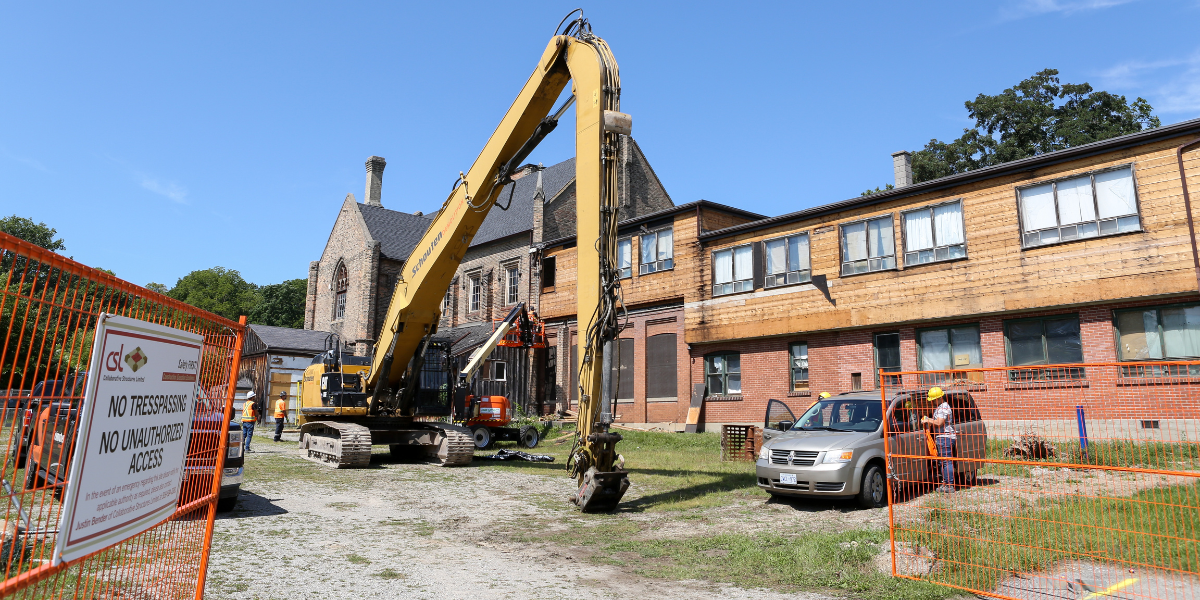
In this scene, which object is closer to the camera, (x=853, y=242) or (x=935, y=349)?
(x=935, y=349)

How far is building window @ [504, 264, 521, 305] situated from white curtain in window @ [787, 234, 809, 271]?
54.3 feet

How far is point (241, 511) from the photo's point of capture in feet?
32.5

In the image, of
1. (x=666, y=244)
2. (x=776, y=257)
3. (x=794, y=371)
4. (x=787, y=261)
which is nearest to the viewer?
(x=794, y=371)

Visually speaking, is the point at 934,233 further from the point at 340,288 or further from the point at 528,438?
the point at 340,288

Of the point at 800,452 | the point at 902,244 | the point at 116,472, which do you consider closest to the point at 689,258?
the point at 902,244

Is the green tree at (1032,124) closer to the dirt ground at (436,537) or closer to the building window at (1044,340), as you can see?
the building window at (1044,340)

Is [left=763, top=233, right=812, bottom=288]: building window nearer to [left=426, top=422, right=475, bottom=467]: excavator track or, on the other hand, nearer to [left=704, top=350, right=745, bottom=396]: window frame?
[left=704, top=350, right=745, bottom=396]: window frame

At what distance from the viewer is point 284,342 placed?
116 ft

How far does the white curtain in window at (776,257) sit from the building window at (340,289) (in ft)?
97.3

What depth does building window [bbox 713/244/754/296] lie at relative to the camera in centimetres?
2483

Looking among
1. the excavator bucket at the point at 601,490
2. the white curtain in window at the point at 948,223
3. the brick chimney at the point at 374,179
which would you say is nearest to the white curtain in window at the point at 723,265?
the white curtain in window at the point at 948,223

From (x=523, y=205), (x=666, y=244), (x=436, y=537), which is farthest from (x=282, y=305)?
(x=436, y=537)

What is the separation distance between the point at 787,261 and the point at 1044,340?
25.4 ft

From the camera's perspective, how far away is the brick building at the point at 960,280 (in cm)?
1691
